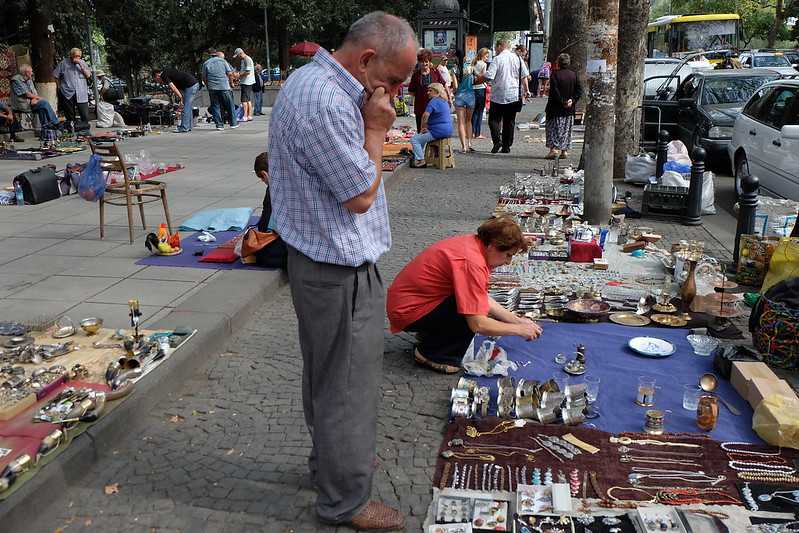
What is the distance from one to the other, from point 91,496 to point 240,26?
3336 centimetres

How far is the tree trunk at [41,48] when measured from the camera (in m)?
17.0

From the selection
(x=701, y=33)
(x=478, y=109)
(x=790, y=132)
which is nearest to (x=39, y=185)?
(x=790, y=132)

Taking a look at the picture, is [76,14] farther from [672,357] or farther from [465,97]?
[672,357]

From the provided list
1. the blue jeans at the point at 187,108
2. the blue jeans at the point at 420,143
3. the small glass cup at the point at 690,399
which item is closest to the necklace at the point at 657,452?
the small glass cup at the point at 690,399

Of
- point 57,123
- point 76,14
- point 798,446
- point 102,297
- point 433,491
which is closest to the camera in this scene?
point 433,491

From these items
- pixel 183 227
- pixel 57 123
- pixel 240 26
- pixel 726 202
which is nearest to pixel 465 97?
pixel 726 202

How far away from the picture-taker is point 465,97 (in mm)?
14242

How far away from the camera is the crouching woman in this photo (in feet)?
14.1

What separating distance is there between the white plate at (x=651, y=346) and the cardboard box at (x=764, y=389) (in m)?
0.74

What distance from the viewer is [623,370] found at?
4594 mm

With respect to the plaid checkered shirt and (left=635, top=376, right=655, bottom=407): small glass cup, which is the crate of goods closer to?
(left=635, top=376, right=655, bottom=407): small glass cup

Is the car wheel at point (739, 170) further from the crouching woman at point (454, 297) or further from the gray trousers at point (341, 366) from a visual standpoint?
the gray trousers at point (341, 366)

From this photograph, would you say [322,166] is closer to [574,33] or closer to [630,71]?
[630,71]

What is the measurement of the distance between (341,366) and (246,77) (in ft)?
60.1
